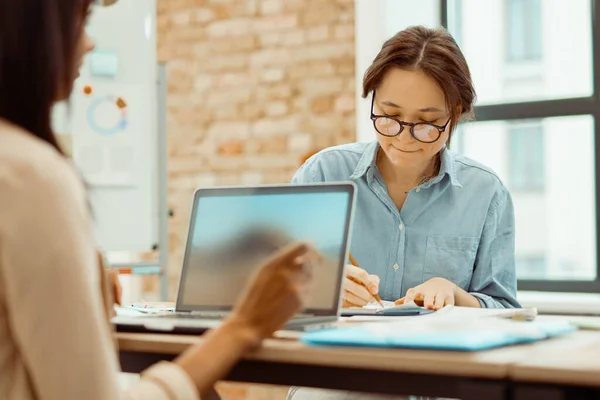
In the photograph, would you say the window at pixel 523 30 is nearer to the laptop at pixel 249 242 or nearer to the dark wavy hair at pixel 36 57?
the laptop at pixel 249 242

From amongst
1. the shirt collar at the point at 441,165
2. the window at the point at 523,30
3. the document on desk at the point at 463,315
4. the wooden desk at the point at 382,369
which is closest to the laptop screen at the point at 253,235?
the document on desk at the point at 463,315

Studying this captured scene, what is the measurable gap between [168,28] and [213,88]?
1.33ft

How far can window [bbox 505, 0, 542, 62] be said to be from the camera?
4121mm

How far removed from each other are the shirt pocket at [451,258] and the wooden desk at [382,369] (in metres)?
0.94

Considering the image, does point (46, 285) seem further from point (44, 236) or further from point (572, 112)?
point (572, 112)

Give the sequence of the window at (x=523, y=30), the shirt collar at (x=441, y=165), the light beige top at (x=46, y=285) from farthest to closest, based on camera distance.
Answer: the window at (x=523, y=30)
the shirt collar at (x=441, y=165)
the light beige top at (x=46, y=285)

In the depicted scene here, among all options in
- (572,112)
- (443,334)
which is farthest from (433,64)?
(572,112)

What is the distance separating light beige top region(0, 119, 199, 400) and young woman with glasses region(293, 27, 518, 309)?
4.18 feet

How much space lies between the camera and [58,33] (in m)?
0.94

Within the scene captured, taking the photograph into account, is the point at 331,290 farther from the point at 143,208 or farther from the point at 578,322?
the point at 143,208

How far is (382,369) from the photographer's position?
108 centimetres

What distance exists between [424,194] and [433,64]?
32cm

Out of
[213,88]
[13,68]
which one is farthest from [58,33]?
[213,88]

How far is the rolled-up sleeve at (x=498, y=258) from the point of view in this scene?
2072 millimetres
